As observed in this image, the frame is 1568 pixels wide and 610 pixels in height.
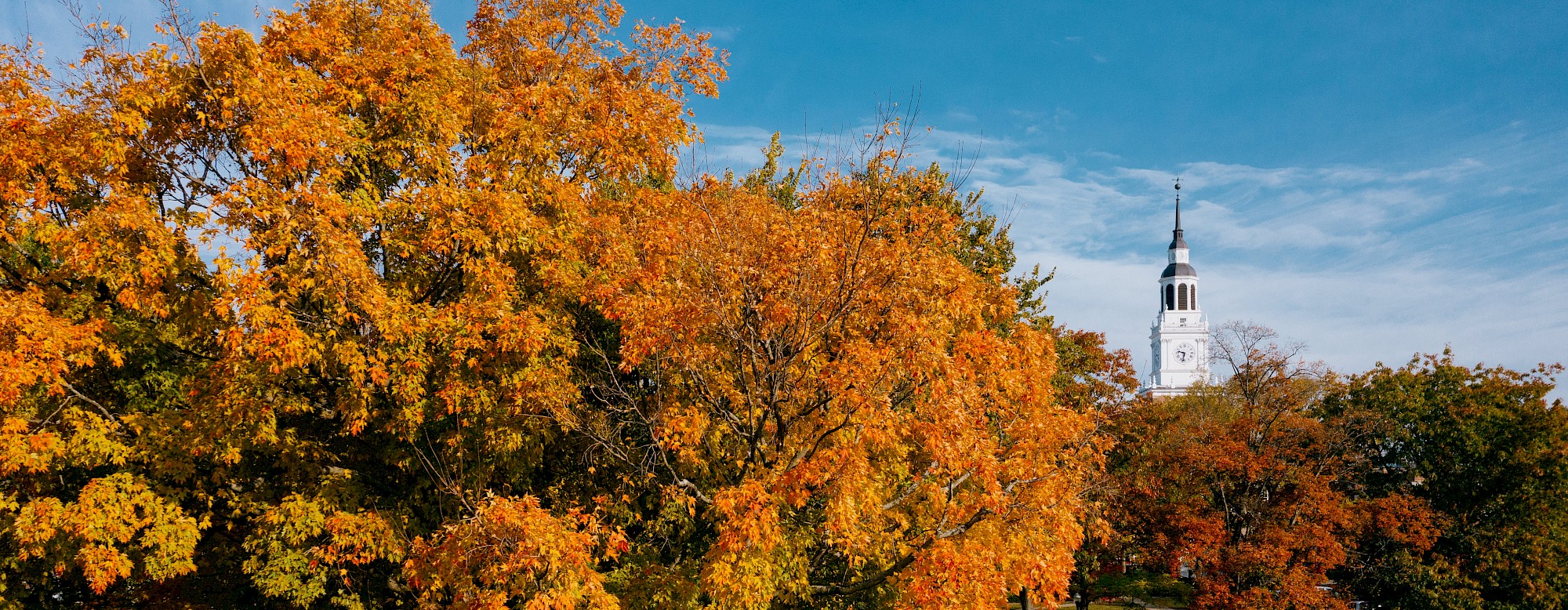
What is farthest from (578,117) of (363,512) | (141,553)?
(141,553)

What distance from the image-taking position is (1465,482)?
27.2m

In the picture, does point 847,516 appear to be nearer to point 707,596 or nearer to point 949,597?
point 949,597

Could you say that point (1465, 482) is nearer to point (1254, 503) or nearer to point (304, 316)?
point (1254, 503)

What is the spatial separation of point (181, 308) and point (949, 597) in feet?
34.8

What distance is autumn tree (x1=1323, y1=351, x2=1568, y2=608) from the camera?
25.5 m

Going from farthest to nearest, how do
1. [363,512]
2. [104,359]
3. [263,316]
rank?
[104,359] → [363,512] → [263,316]

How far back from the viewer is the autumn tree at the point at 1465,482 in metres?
25.5

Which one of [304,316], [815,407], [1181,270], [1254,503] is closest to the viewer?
[304,316]

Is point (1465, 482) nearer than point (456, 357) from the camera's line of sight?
No

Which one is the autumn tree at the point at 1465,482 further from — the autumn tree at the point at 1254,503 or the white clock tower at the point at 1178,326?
the white clock tower at the point at 1178,326

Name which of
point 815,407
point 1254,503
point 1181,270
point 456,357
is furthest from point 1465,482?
point 1181,270

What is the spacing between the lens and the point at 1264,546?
2344cm

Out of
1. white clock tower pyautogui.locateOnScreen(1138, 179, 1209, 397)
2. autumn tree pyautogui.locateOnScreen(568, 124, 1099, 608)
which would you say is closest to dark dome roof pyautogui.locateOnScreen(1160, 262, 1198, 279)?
white clock tower pyautogui.locateOnScreen(1138, 179, 1209, 397)

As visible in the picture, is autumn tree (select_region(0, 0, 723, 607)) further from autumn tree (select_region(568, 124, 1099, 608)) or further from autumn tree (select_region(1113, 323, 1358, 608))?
autumn tree (select_region(1113, 323, 1358, 608))
